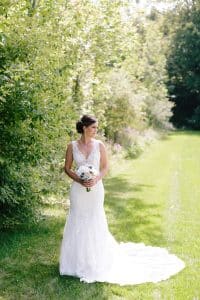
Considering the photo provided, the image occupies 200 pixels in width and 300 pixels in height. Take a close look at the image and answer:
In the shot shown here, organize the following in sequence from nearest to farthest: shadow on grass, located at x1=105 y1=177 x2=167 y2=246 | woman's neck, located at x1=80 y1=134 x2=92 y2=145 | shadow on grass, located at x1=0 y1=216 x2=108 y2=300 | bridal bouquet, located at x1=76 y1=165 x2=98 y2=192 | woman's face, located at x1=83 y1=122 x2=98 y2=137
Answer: shadow on grass, located at x1=0 y1=216 x2=108 y2=300, bridal bouquet, located at x1=76 y1=165 x2=98 y2=192, woman's face, located at x1=83 y1=122 x2=98 y2=137, woman's neck, located at x1=80 y1=134 x2=92 y2=145, shadow on grass, located at x1=105 y1=177 x2=167 y2=246

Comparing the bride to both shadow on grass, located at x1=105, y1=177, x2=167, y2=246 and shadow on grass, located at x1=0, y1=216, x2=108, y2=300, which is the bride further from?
shadow on grass, located at x1=105, y1=177, x2=167, y2=246

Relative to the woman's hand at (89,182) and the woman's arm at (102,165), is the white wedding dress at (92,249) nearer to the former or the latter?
the woman's arm at (102,165)

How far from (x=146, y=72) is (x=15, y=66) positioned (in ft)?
108

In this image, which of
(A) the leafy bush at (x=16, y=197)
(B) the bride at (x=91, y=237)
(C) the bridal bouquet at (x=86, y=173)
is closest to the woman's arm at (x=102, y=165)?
(B) the bride at (x=91, y=237)

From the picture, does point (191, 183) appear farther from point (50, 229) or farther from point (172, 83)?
point (172, 83)

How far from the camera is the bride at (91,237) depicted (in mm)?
7121

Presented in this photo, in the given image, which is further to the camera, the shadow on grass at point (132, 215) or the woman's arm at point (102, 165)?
the shadow on grass at point (132, 215)

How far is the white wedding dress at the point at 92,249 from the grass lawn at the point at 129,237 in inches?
6.7

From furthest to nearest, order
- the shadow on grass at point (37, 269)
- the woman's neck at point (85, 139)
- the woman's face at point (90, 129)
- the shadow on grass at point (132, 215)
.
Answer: the shadow on grass at point (132, 215) < the woman's neck at point (85, 139) < the woman's face at point (90, 129) < the shadow on grass at point (37, 269)

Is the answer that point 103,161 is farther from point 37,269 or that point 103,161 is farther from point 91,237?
point 37,269

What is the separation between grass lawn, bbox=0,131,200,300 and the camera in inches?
262

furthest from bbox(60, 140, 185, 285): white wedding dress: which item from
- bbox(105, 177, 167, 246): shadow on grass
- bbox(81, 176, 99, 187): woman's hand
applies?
bbox(105, 177, 167, 246): shadow on grass

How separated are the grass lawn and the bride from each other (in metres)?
0.19

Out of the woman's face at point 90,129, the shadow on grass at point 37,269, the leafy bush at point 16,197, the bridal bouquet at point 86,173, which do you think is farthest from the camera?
the leafy bush at point 16,197
